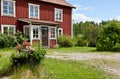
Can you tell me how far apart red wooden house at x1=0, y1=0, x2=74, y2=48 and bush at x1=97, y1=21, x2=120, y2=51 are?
781cm

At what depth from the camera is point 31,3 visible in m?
30.6

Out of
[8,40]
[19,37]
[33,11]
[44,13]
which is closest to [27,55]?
[8,40]

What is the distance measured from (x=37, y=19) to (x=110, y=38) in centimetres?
1020

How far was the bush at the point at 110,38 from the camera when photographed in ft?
79.3

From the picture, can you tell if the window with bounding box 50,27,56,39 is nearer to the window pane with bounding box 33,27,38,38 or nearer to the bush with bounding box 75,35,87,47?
the window pane with bounding box 33,27,38,38

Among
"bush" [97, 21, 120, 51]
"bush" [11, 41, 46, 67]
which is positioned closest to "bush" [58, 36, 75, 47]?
"bush" [97, 21, 120, 51]

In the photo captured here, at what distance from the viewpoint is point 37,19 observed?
31.4 metres

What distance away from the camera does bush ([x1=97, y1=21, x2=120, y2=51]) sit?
24.2 m

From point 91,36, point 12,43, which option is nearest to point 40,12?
point 12,43

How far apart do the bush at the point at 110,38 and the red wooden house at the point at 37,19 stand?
781cm

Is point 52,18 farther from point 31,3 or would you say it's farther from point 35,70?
point 35,70

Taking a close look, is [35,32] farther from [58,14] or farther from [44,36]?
[58,14]

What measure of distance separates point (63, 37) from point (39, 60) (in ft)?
77.3

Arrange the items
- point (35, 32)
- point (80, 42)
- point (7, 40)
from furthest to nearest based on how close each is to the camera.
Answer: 1. point (80, 42)
2. point (35, 32)
3. point (7, 40)
